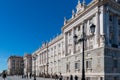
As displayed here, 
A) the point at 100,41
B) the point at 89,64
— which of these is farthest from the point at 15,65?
the point at 100,41

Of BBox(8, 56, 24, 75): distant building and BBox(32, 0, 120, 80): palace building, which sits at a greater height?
BBox(32, 0, 120, 80): palace building

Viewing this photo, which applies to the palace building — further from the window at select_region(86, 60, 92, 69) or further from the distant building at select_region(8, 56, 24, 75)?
the distant building at select_region(8, 56, 24, 75)

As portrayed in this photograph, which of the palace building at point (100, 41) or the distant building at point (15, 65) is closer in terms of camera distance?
the palace building at point (100, 41)

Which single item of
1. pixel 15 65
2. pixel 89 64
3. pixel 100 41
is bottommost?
pixel 15 65

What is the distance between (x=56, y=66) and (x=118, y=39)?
3515 cm

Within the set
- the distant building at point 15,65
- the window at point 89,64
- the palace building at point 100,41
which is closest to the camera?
the palace building at point 100,41

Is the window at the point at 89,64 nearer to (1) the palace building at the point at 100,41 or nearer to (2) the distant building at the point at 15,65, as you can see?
(1) the palace building at the point at 100,41

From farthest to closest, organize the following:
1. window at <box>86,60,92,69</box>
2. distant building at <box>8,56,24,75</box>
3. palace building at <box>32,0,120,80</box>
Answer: distant building at <box>8,56,24,75</box>
window at <box>86,60,92,69</box>
palace building at <box>32,0,120,80</box>

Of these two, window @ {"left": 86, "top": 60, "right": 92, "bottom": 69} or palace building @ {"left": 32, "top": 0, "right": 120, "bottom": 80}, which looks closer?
palace building @ {"left": 32, "top": 0, "right": 120, "bottom": 80}

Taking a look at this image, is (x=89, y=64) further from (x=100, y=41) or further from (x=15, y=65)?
(x=15, y=65)

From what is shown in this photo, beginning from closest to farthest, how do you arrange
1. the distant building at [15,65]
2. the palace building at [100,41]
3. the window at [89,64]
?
the palace building at [100,41] → the window at [89,64] → the distant building at [15,65]

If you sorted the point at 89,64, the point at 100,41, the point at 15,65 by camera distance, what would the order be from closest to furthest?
the point at 100,41, the point at 89,64, the point at 15,65

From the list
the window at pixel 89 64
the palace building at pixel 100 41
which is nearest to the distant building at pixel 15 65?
the palace building at pixel 100 41

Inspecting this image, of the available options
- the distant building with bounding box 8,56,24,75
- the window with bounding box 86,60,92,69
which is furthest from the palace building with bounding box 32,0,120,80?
the distant building with bounding box 8,56,24,75
